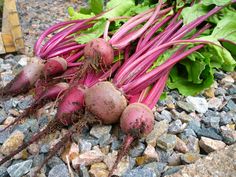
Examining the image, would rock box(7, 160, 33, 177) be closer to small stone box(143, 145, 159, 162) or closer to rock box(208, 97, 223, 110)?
small stone box(143, 145, 159, 162)

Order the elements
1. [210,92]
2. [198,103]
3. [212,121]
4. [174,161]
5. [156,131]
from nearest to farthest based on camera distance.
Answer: [174,161] < [156,131] < [212,121] < [198,103] < [210,92]

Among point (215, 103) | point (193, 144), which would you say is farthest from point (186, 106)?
point (193, 144)

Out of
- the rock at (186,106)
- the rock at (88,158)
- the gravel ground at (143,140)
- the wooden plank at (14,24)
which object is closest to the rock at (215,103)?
the gravel ground at (143,140)

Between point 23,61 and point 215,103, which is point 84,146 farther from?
point 23,61

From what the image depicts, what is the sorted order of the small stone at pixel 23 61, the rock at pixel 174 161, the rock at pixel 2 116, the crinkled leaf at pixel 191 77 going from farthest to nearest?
the small stone at pixel 23 61 < the crinkled leaf at pixel 191 77 < the rock at pixel 2 116 < the rock at pixel 174 161

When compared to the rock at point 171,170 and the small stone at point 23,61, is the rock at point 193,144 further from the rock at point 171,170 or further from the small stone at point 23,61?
the small stone at point 23,61

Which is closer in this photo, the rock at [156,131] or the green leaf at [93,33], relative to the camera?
the rock at [156,131]
